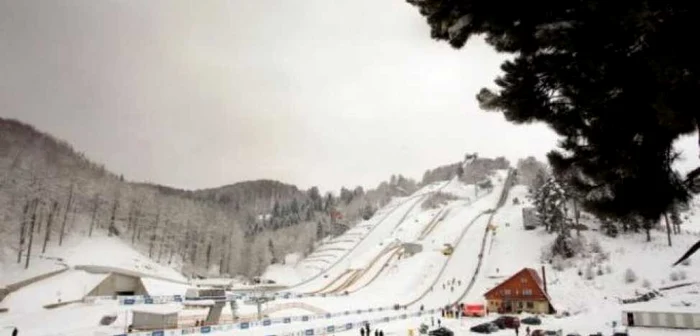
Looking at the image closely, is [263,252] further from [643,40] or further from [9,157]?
[643,40]

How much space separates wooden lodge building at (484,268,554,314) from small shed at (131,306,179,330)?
37503mm

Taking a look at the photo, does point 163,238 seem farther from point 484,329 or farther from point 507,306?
point 484,329

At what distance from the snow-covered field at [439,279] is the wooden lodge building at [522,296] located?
313 centimetres

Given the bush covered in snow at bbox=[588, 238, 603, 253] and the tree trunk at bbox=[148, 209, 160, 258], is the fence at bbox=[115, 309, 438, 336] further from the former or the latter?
the tree trunk at bbox=[148, 209, 160, 258]

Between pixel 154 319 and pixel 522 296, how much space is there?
41016mm

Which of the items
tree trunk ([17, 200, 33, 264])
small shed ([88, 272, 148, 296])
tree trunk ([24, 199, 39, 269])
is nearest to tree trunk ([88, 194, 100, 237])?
tree trunk ([24, 199, 39, 269])

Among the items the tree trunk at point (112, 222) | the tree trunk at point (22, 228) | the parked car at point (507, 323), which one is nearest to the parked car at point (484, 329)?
the parked car at point (507, 323)

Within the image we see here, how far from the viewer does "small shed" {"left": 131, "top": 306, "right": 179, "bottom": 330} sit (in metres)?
42.7

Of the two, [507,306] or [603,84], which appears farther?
[507,306]

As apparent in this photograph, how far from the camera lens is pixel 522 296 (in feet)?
176

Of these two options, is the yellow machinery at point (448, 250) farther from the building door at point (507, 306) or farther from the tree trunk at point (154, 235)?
the tree trunk at point (154, 235)

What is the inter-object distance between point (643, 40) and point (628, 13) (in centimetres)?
70

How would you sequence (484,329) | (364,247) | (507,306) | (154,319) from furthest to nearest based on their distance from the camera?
(364,247), (507,306), (154,319), (484,329)

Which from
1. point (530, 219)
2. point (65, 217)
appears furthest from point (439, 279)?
point (65, 217)
